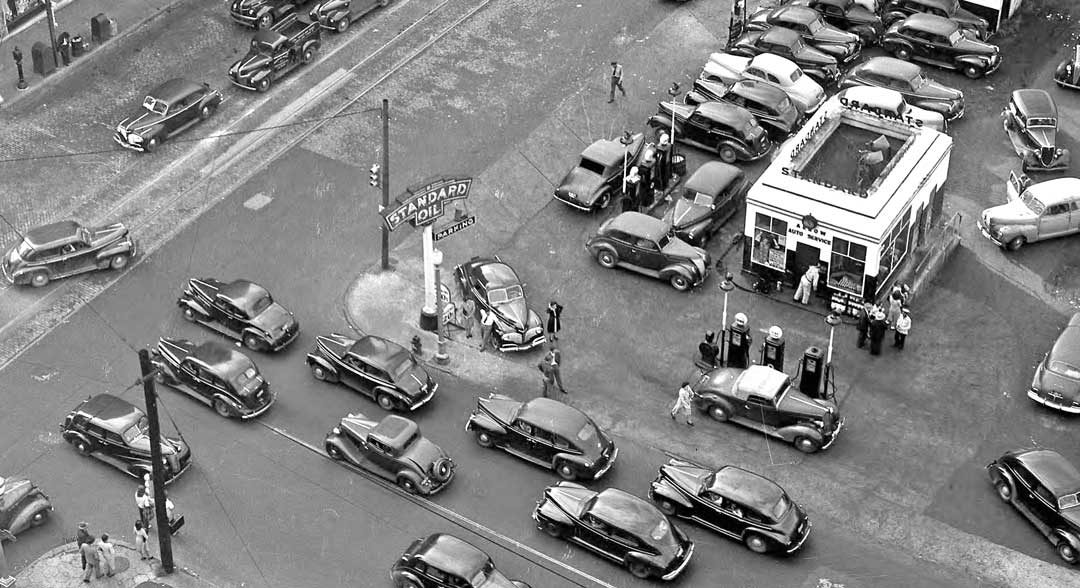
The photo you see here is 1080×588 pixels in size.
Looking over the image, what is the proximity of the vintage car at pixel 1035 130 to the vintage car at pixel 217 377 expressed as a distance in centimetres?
2964

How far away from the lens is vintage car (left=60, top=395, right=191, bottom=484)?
156 feet

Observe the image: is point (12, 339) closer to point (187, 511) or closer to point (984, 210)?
point (187, 511)

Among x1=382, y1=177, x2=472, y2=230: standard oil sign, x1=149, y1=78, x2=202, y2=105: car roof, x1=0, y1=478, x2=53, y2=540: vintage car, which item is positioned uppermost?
x1=382, y1=177, x2=472, y2=230: standard oil sign

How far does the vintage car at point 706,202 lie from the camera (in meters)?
57.5

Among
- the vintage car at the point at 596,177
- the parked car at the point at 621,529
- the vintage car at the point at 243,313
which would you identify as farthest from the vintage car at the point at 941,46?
the parked car at the point at 621,529

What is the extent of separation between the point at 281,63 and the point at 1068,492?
34.8 m

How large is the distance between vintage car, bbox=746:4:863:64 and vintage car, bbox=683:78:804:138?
4.69 meters

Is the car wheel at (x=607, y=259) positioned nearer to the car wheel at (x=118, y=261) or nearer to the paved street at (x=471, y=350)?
the paved street at (x=471, y=350)

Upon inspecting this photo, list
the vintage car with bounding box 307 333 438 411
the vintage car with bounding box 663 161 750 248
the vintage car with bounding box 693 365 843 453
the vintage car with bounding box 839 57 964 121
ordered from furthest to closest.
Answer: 1. the vintage car with bounding box 839 57 964 121
2. the vintage car with bounding box 663 161 750 248
3. the vintage car with bounding box 307 333 438 411
4. the vintage car with bounding box 693 365 843 453

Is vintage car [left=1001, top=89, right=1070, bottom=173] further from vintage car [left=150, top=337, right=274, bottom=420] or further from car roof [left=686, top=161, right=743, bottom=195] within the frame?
vintage car [left=150, top=337, right=274, bottom=420]

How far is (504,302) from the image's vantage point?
53625 mm

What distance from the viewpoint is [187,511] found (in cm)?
4716

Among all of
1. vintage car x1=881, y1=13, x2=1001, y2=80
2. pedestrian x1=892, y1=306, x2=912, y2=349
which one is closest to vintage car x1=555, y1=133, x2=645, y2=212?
pedestrian x1=892, y1=306, x2=912, y2=349

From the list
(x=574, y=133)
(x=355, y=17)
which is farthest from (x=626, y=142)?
(x=355, y=17)
